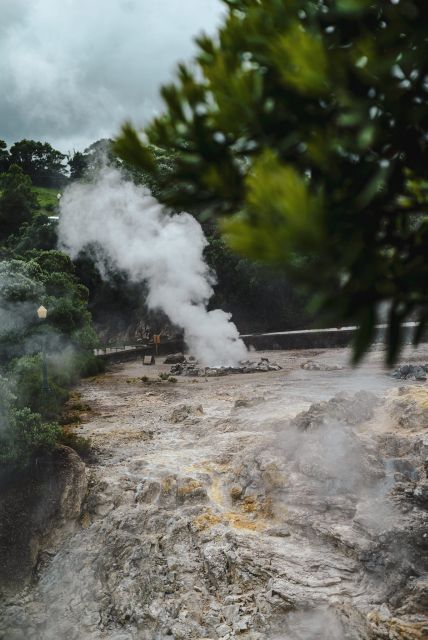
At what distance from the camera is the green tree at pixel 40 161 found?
5837cm

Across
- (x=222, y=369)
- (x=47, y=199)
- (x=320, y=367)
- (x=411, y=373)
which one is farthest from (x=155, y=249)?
(x=47, y=199)

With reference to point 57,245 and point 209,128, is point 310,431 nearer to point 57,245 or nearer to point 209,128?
point 209,128

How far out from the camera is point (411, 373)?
1684cm

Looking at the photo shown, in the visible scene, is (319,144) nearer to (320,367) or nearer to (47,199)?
(320,367)

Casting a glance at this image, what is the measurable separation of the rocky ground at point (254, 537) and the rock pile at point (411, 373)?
495 cm

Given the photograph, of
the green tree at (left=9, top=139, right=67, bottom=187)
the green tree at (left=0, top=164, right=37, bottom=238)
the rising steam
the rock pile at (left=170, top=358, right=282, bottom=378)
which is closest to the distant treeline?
the green tree at (left=9, top=139, right=67, bottom=187)

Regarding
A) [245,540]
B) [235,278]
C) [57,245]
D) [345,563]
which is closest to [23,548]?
[245,540]

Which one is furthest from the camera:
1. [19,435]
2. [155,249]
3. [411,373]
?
[155,249]

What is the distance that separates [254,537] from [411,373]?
1141 centimetres

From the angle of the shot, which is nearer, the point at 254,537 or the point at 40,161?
the point at 254,537

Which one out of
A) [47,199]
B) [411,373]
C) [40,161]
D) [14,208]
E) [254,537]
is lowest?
[254,537]

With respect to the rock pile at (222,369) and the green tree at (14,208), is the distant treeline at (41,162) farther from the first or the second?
the rock pile at (222,369)

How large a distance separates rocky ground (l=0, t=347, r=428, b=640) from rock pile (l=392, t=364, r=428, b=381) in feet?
16.2

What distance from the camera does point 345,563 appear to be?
6727 millimetres
